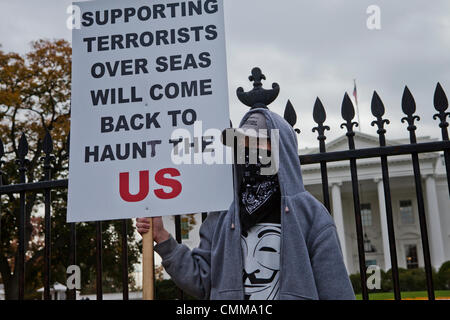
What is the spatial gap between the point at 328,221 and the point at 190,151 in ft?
2.46

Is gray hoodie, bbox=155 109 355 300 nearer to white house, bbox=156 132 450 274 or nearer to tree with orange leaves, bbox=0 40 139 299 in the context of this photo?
tree with orange leaves, bbox=0 40 139 299

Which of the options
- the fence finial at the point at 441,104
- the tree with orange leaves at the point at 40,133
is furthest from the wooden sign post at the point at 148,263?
the tree with orange leaves at the point at 40,133

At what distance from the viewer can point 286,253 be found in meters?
2.22

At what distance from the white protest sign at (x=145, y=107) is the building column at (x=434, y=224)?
122ft

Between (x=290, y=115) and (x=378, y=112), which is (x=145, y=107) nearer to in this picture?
(x=290, y=115)

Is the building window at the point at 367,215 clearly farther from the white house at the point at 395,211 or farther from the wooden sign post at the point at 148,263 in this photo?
the wooden sign post at the point at 148,263

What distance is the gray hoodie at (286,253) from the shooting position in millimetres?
2186

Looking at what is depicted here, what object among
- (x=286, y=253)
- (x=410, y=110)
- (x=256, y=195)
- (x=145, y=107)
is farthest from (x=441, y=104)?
(x=145, y=107)

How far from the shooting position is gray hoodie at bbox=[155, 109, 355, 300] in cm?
219

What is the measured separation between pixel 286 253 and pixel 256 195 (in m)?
0.37

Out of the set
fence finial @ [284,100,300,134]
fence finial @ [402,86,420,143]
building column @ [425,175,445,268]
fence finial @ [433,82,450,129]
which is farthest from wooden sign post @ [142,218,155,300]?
building column @ [425,175,445,268]

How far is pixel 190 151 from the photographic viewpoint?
7.96 feet

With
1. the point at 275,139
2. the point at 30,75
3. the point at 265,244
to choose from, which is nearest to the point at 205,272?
the point at 265,244

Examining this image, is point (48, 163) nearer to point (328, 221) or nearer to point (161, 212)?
point (161, 212)
